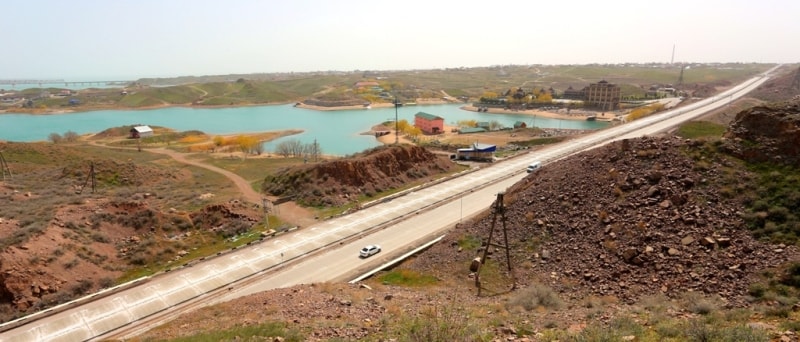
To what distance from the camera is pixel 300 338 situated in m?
11.9

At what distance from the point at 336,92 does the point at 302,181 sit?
506 ft

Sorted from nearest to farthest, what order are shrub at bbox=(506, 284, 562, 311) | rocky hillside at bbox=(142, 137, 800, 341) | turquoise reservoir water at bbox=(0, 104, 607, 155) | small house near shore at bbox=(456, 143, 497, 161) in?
Result: rocky hillside at bbox=(142, 137, 800, 341)
shrub at bbox=(506, 284, 562, 311)
small house near shore at bbox=(456, 143, 497, 161)
turquoise reservoir water at bbox=(0, 104, 607, 155)

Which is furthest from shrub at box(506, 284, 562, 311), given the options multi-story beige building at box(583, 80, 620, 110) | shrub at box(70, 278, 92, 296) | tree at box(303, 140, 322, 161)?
multi-story beige building at box(583, 80, 620, 110)

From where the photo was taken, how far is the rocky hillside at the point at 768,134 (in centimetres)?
1994

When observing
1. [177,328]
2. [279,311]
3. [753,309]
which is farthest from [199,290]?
→ [753,309]

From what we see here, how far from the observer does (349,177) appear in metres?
39.2

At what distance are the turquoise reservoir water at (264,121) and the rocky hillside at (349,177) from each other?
120ft

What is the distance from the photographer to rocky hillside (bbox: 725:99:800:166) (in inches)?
785

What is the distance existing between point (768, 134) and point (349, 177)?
29.3 meters

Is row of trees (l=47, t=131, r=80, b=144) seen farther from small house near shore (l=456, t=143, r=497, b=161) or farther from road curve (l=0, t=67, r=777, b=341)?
road curve (l=0, t=67, r=777, b=341)

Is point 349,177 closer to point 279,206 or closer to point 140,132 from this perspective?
point 279,206

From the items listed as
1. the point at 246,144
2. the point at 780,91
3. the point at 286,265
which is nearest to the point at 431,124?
the point at 246,144

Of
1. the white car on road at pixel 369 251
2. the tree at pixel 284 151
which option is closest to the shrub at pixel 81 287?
the white car on road at pixel 369 251

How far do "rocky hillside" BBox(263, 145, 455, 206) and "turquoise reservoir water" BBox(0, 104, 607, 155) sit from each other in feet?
120
